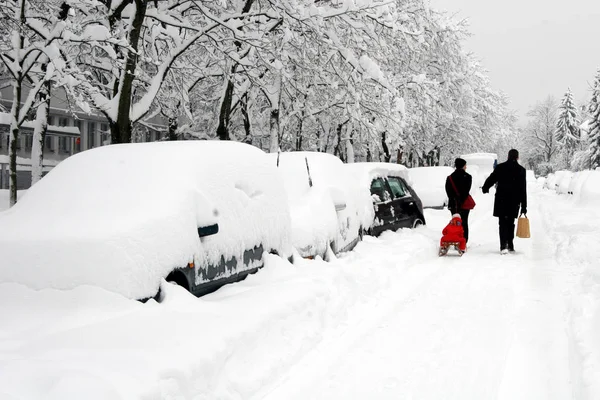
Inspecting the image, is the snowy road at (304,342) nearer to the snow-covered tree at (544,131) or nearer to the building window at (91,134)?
the building window at (91,134)

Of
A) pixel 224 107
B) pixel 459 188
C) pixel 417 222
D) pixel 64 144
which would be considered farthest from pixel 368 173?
pixel 64 144

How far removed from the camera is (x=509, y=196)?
1043 centimetres

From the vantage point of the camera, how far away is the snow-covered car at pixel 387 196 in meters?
11.3

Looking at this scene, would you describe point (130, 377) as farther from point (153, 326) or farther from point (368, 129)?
point (368, 129)

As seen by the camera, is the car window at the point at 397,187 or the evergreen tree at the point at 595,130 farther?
the evergreen tree at the point at 595,130

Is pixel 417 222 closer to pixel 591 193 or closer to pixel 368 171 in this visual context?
pixel 368 171

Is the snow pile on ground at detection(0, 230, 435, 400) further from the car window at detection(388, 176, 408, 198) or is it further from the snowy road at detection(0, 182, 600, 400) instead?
the car window at detection(388, 176, 408, 198)

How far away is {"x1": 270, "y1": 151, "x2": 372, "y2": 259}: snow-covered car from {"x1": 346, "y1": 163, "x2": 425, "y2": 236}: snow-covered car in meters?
1.12

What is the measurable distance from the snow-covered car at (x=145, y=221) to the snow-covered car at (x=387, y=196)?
15.5 feet

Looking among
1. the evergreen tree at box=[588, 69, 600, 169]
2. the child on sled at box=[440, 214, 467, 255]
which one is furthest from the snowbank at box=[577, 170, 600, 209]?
the evergreen tree at box=[588, 69, 600, 169]

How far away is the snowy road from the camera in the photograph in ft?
11.9

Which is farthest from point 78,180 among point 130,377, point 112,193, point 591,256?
point 591,256

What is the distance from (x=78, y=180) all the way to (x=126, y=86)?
5175 mm

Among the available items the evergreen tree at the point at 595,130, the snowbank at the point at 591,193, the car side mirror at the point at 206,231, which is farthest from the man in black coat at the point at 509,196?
the evergreen tree at the point at 595,130
